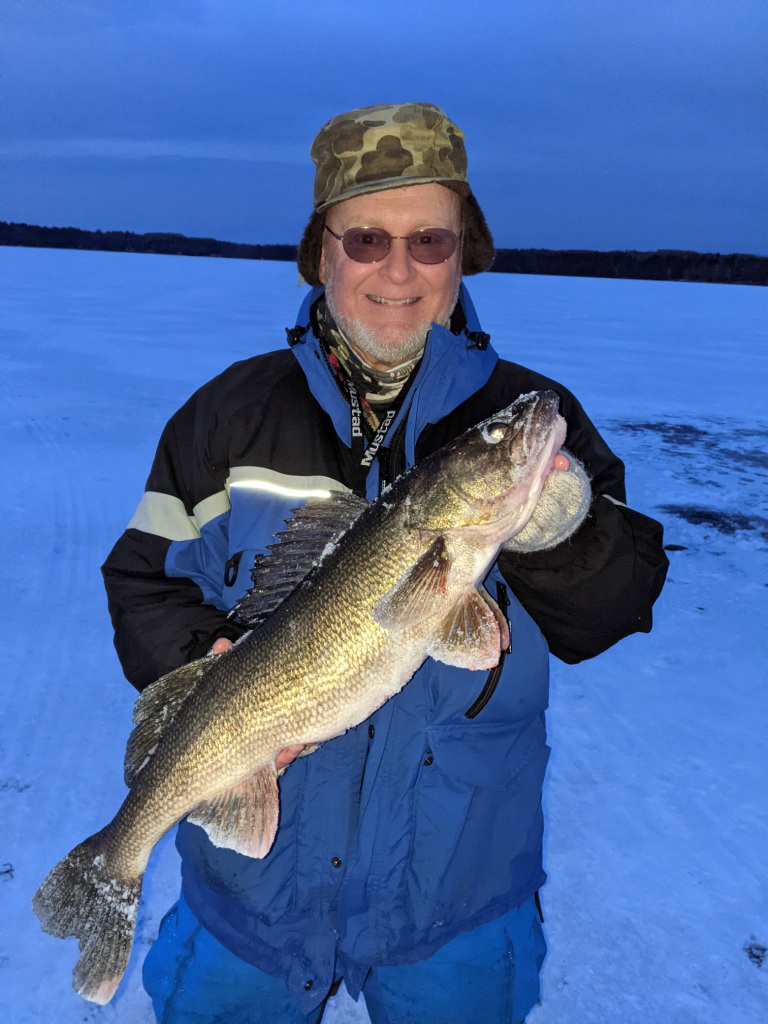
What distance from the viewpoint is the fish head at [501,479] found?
2.27 meters

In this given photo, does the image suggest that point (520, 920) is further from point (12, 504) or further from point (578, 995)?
point (12, 504)

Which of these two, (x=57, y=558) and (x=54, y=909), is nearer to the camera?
(x=54, y=909)

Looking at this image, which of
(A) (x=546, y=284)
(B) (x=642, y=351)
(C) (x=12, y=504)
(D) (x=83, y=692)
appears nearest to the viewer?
(D) (x=83, y=692)

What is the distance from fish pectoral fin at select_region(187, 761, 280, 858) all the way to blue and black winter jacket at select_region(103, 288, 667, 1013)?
0.42 feet

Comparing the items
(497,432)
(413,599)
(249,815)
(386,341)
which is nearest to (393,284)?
(386,341)

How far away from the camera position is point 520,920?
8.47 ft

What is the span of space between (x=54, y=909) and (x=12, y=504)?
4.48m

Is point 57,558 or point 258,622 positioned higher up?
point 258,622

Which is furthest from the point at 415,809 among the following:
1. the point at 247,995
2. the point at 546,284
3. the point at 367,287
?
the point at 546,284

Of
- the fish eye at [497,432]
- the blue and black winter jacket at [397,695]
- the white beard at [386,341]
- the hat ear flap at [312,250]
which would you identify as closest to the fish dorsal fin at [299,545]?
the blue and black winter jacket at [397,695]

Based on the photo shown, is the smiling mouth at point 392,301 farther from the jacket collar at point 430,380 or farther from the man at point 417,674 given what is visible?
the jacket collar at point 430,380

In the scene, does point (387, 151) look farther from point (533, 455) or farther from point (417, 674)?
point (417, 674)

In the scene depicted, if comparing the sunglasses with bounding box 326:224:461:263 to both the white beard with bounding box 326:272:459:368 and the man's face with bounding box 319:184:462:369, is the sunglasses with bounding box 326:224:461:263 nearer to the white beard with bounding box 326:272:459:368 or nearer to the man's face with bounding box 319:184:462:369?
the man's face with bounding box 319:184:462:369

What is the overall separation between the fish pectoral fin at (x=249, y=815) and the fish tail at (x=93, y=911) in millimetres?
308
